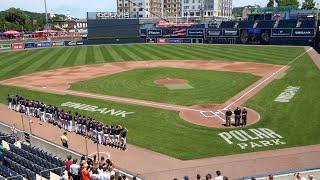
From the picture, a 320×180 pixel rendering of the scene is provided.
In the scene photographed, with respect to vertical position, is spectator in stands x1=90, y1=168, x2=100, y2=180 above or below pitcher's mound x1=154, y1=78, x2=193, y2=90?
below

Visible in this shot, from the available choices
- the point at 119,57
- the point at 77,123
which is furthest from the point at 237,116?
the point at 119,57

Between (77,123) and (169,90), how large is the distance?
1291 centimetres

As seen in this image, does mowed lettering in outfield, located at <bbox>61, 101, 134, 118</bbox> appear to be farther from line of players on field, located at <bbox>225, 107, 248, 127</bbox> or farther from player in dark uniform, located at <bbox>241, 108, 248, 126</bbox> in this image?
player in dark uniform, located at <bbox>241, 108, 248, 126</bbox>

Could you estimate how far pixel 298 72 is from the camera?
41.5m

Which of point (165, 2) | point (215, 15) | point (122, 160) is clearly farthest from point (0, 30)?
point (122, 160)

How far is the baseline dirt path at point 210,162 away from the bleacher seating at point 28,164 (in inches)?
124

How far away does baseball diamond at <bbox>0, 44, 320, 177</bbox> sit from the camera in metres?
21.6

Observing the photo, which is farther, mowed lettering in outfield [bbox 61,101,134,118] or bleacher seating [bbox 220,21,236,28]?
bleacher seating [bbox 220,21,236,28]

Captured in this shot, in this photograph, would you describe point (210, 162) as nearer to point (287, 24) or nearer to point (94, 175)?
point (94, 175)

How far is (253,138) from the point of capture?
21641 mm

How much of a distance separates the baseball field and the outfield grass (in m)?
0.09

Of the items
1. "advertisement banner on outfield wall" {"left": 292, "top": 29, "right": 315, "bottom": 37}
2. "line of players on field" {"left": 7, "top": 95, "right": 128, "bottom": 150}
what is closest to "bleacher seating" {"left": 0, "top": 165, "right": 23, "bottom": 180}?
"line of players on field" {"left": 7, "top": 95, "right": 128, "bottom": 150}

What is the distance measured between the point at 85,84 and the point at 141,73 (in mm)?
7592

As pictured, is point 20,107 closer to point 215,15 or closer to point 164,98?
point 164,98
